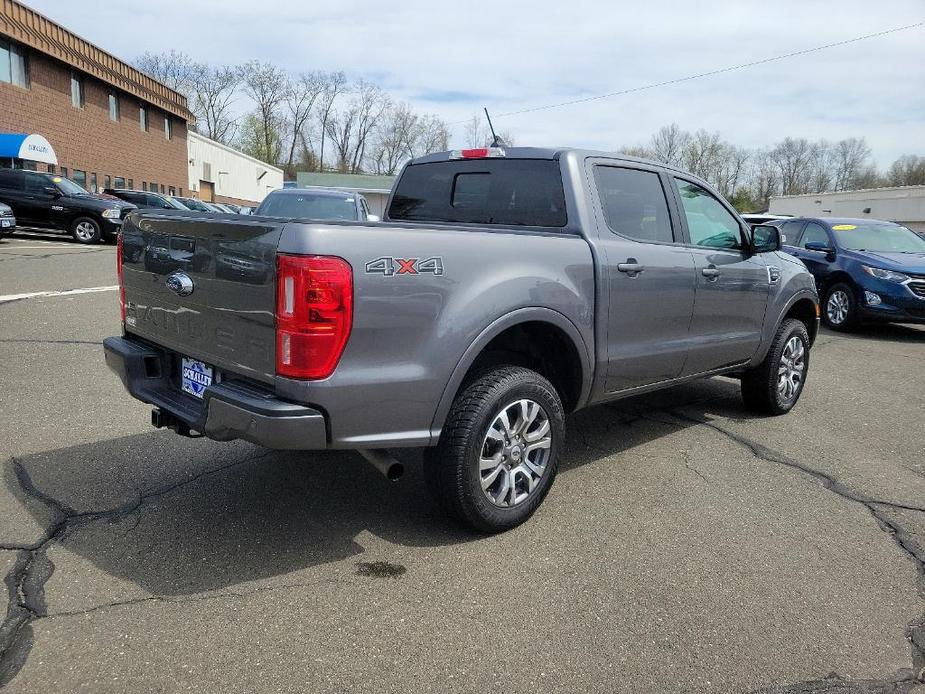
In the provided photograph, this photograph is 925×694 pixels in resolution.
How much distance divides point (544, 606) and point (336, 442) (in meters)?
1.05

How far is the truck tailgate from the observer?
2.81 meters

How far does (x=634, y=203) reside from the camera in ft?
14.0

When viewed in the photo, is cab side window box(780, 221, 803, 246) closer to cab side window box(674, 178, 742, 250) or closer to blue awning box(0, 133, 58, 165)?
cab side window box(674, 178, 742, 250)

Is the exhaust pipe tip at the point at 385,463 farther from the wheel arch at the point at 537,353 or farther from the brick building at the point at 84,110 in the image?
the brick building at the point at 84,110

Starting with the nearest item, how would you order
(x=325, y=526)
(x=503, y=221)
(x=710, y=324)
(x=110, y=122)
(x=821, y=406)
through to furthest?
(x=325, y=526)
(x=503, y=221)
(x=710, y=324)
(x=821, y=406)
(x=110, y=122)

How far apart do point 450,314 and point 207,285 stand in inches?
41.3

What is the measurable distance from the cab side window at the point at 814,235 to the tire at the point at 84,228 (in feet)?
53.7

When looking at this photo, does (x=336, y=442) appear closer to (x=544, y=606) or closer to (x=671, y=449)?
(x=544, y=606)

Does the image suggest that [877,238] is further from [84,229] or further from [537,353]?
[84,229]

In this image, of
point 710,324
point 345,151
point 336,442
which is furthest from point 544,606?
point 345,151

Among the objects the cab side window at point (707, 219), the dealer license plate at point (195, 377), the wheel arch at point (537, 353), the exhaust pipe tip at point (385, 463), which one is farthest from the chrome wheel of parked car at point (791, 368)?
the dealer license plate at point (195, 377)

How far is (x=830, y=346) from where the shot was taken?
365 inches

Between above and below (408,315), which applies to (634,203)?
above

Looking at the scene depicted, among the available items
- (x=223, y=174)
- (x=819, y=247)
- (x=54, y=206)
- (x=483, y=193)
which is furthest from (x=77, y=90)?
(x=483, y=193)
